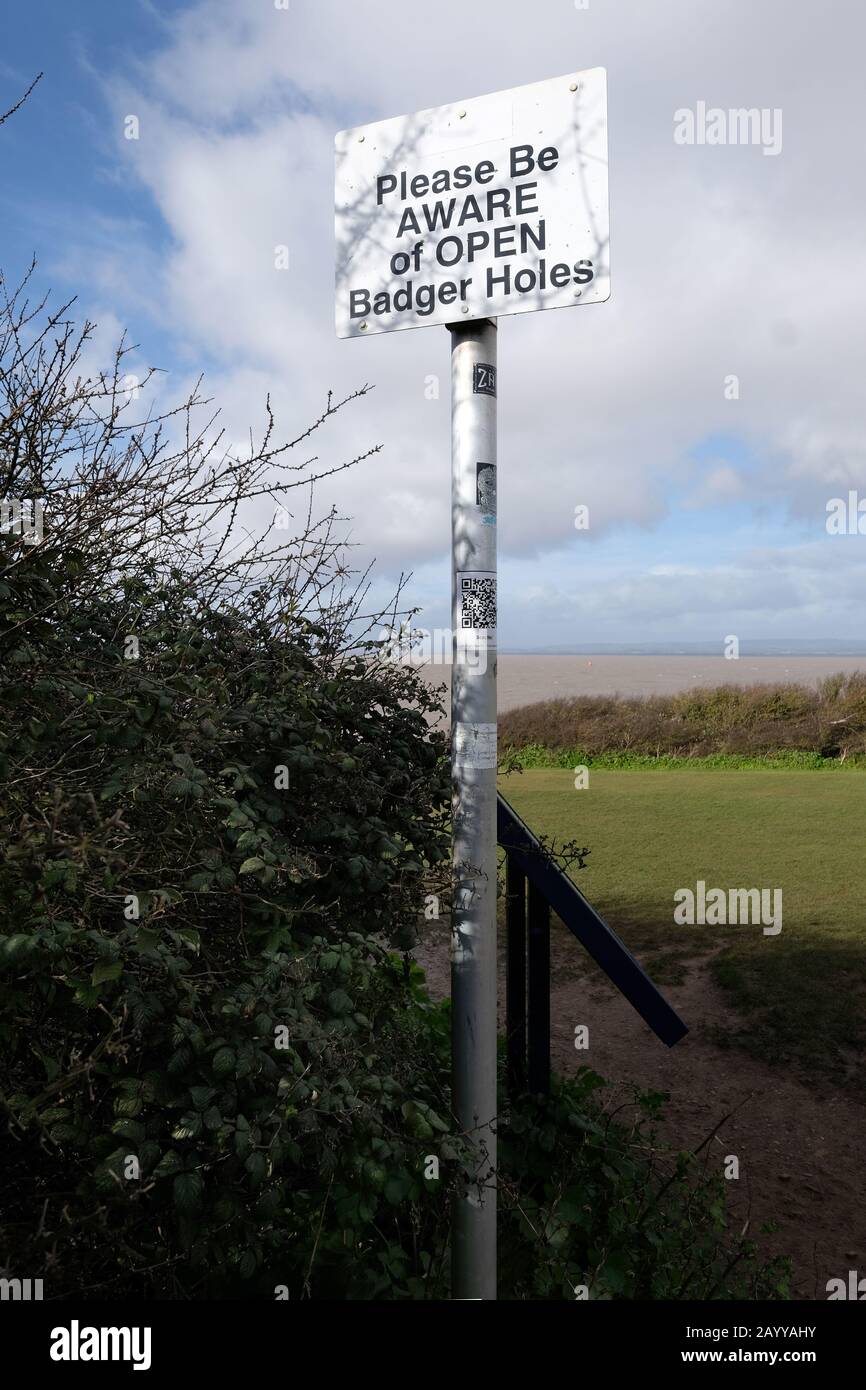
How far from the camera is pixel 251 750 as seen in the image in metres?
3.15

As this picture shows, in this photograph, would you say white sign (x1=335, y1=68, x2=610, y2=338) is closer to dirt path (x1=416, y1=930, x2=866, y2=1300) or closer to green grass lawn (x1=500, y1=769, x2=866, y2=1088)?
dirt path (x1=416, y1=930, x2=866, y2=1300)

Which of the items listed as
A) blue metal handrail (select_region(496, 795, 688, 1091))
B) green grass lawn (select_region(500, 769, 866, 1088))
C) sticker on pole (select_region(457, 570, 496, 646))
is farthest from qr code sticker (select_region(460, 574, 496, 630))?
green grass lawn (select_region(500, 769, 866, 1088))

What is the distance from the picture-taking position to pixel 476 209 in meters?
2.73

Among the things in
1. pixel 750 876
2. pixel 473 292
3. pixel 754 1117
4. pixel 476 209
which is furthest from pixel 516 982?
pixel 750 876

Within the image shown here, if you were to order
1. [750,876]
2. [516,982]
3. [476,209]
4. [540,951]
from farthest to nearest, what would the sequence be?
[750,876]
[516,982]
[540,951]
[476,209]

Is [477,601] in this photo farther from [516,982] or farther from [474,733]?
[516,982]

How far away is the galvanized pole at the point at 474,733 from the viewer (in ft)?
9.11

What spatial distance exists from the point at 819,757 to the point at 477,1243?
1645cm

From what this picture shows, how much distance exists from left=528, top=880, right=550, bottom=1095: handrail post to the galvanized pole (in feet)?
2.89

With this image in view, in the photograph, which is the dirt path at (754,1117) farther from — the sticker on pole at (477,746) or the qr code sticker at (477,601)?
the qr code sticker at (477,601)

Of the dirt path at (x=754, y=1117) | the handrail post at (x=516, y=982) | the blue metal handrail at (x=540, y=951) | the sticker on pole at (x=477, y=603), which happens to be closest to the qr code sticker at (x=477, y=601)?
the sticker on pole at (x=477, y=603)

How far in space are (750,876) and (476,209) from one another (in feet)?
25.3

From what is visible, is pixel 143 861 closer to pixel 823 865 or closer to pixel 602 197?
pixel 602 197
